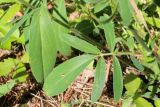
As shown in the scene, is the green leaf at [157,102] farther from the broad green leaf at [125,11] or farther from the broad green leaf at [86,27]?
the broad green leaf at [125,11]

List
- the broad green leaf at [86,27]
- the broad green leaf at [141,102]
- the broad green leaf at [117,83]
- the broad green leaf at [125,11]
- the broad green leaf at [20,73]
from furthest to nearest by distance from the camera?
1. the broad green leaf at [20,73]
2. the broad green leaf at [86,27]
3. the broad green leaf at [141,102]
4. the broad green leaf at [117,83]
5. the broad green leaf at [125,11]

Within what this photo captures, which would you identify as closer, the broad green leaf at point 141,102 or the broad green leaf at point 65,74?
the broad green leaf at point 65,74

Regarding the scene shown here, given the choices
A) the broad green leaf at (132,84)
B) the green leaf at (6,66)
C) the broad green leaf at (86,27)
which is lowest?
the broad green leaf at (132,84)

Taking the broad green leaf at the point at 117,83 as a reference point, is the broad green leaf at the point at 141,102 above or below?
below

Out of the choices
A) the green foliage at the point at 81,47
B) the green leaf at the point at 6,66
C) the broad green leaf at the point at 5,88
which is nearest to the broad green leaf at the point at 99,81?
the green foliage at the point at 81,47

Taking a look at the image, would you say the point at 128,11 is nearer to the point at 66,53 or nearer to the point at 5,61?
the point at 66,53

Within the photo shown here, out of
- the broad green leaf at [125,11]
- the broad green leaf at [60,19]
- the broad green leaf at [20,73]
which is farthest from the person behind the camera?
the broad green leaf at [20,73]
